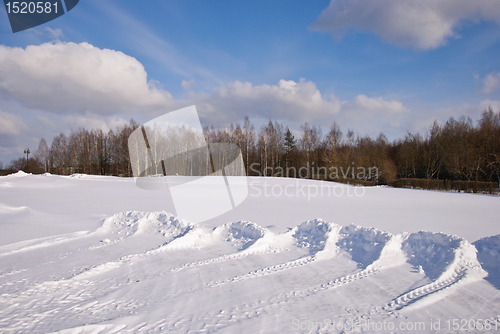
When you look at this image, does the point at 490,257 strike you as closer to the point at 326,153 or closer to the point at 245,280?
the point at 245,280

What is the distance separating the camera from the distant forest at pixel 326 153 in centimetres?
2580

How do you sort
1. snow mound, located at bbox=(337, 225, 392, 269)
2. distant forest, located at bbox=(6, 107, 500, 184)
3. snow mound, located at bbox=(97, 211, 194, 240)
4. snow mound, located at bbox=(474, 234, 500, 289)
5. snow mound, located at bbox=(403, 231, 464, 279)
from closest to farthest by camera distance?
snow mound, located at bbox=(474, 234, 500, 289), snow mound, located at bbox=(403, 231, 464, 279), snow mound, located at bbox=(337, 225, 392, 269), snow mound, located at bbox=(97, 211, 194, 240), distant forest, located at bbox=(6, 107, 500, 184)

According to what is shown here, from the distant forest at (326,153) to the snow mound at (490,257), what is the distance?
23935 millimetres

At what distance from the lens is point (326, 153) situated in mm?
37625

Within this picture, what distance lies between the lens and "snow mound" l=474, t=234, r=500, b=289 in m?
3.31

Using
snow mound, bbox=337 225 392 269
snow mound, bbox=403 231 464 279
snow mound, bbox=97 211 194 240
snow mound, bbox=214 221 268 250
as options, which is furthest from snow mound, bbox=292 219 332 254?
snow mound, bbox=97 211 194 240

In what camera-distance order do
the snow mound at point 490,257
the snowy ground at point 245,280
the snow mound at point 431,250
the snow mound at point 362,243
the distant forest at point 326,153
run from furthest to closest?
1. the distant forest at point 326,153
2. the snow mound at point 362,243
3. the snow mound at point 431,250
4. the snow mound at point 490,257
5. the snowy ground at point 245,280

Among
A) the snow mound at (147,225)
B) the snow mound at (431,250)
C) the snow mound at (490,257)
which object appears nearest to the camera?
the snow mound at (490,257)

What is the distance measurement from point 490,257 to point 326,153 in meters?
34.8

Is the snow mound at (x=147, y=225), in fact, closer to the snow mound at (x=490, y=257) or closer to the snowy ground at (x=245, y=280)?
the snowy ground at (x=245, y=280)

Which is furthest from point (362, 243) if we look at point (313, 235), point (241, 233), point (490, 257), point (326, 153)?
point (326, 153)

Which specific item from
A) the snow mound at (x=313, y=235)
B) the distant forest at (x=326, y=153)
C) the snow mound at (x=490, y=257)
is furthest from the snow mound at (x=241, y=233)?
the distant forest at (x=326, y=153)

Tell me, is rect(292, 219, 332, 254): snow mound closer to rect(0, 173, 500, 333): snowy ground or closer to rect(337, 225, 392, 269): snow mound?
rect(0, 173, 500, 333): snowy ground

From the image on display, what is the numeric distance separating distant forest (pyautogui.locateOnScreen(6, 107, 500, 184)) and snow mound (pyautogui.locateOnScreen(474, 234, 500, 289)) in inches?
942
